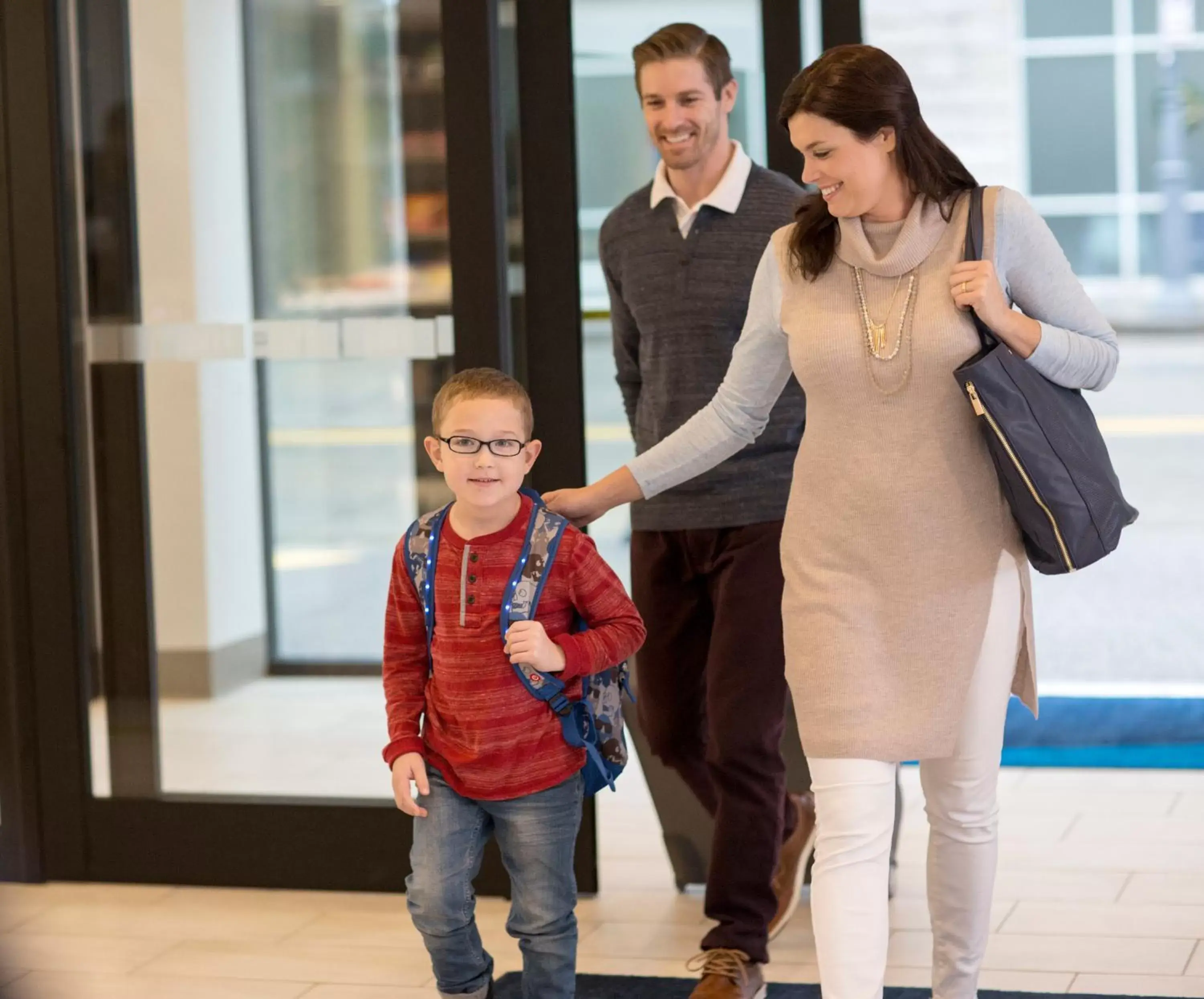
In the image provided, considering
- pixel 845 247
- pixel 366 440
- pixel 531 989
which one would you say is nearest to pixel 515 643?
pixel 531 989

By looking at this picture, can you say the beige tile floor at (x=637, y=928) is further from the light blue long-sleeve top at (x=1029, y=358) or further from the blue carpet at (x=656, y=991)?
the light blue long-sleeve top at (x=1029, y=358)

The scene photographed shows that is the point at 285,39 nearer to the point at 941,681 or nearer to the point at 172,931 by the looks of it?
the point at 172,931

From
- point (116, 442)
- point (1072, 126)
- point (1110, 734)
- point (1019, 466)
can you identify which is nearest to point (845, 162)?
point (1019, 466)

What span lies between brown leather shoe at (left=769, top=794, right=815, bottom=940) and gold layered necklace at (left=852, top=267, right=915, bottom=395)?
3.73 feet

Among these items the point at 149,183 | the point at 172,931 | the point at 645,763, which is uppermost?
the point at 149,183

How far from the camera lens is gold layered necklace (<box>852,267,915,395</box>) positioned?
2.31 metres

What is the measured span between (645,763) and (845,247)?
1490 millimetres

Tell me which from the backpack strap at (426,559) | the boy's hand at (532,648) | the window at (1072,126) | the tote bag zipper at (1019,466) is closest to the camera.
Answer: the tote bag zipper at (1019,466)

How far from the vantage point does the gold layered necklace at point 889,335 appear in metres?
2.31

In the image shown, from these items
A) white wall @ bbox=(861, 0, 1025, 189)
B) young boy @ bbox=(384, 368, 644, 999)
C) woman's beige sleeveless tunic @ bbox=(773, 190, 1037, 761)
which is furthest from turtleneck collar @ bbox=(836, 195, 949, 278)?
white wall @ bbox=(861, 0, 1025, 189)

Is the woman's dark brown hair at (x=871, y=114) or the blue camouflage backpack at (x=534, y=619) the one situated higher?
the woman's dark brown hair at (x=871, y=114)

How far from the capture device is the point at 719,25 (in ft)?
11.4

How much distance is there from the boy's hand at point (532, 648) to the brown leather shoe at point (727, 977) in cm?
68

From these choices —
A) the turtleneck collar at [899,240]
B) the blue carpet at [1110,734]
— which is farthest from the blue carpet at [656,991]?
the blue carpet at [1110,734]
